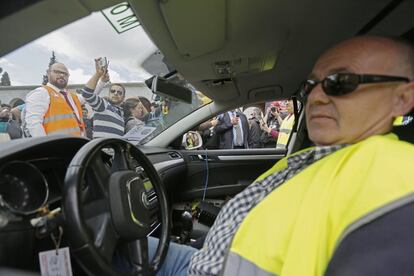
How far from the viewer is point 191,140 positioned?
145 inches

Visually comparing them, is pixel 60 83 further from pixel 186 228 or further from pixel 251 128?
pixel 251 128

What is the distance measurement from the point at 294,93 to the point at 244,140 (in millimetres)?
1646

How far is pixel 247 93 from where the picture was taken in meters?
3.19

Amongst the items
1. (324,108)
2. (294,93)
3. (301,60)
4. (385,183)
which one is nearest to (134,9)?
(324,108)

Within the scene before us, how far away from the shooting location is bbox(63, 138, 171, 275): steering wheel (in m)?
1.08

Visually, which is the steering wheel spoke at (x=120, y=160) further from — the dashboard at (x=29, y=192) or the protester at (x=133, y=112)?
the protester at (x=133, y=112)

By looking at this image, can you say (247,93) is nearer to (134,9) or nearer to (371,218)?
(134,9)

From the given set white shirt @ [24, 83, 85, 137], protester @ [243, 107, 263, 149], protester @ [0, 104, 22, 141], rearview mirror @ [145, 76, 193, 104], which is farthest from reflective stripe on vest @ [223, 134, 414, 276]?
protester @ [243, 107, 263, 149]

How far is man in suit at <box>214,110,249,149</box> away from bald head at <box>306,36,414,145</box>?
289cm

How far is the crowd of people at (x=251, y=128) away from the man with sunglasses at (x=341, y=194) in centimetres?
230

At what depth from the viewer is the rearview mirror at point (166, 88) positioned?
215 cm

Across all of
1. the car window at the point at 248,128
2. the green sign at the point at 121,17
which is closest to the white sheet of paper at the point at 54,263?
the green sign at the point at 121,17

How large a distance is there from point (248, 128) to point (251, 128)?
0.47 feet

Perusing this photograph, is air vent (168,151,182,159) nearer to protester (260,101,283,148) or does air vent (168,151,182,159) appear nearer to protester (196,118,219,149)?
protester (196,118,219,149)
